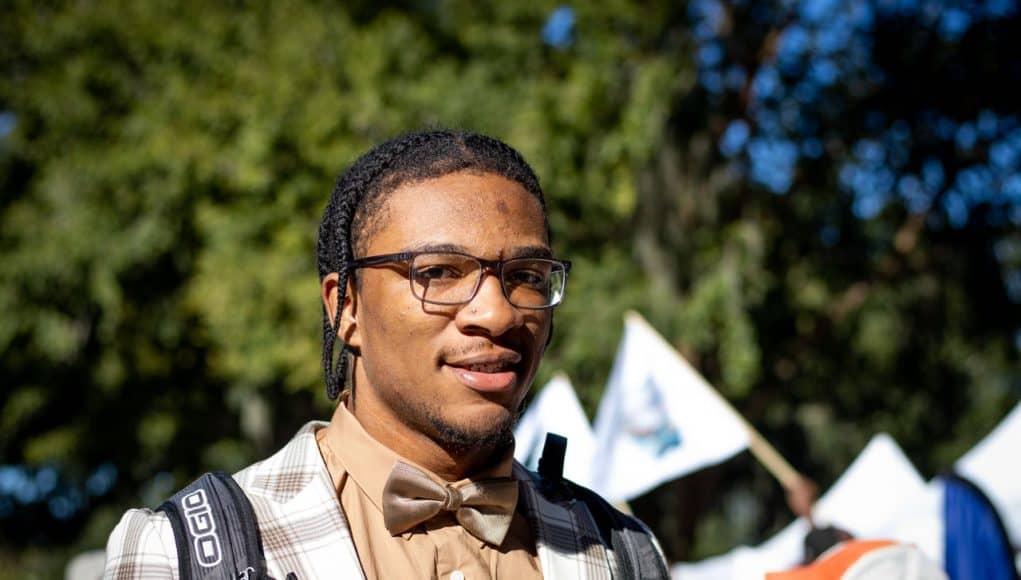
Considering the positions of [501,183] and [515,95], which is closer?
[501,183]

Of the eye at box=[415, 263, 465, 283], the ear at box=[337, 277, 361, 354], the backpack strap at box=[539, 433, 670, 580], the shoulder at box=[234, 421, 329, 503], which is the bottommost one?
the backpack strap at box=[539, 433, 670, 580]

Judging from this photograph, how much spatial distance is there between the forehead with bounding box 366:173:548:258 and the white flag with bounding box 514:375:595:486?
3684 millimetres

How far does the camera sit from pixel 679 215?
45.7 feet

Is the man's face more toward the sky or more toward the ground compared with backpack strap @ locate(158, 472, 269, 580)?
more toward the sky

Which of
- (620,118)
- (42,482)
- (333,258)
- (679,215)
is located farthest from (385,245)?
(42,482)

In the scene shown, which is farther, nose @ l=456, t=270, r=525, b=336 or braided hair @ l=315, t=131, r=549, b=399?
braided hair @ l=315, t=131, r=549, b=399

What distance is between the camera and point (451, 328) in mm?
2072

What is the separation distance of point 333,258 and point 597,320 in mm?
9975

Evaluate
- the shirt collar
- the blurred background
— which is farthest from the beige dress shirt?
the blurred background

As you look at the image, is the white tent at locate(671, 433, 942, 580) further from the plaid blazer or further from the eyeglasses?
the eyeglasses

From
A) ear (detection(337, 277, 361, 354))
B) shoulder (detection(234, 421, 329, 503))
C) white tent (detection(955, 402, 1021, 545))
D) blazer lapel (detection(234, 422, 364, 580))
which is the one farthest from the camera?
white tent (detection(955, 402, 1021, 545))

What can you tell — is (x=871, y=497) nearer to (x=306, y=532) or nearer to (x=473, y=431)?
(x=473, y=431)

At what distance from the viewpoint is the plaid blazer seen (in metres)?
1.92

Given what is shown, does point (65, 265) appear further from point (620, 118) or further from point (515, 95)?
point (620, 118)
